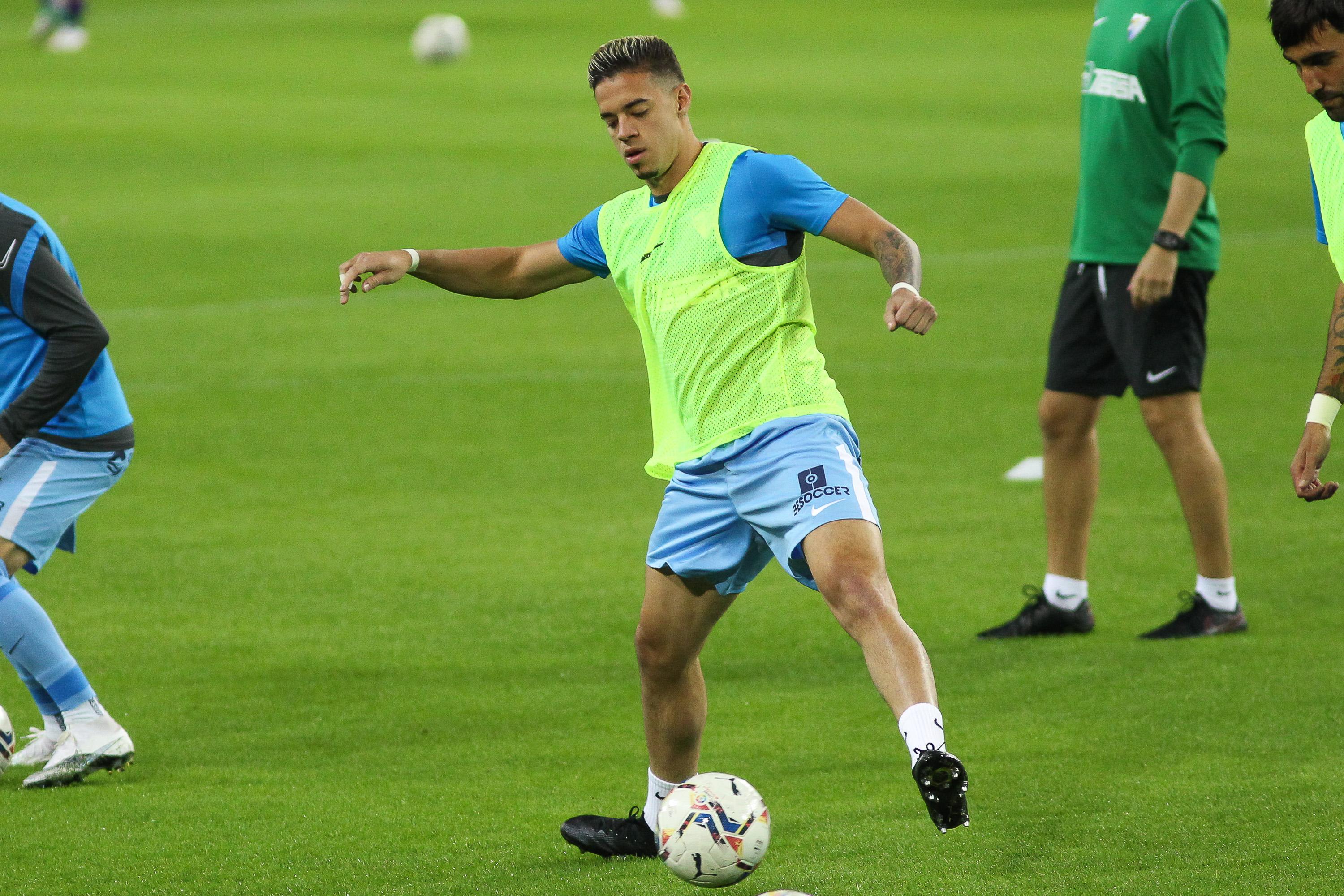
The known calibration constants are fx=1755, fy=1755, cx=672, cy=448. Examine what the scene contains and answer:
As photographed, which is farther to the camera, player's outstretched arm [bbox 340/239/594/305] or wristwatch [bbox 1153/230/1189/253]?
wristwatch [bbox 1153/230/1189/253]

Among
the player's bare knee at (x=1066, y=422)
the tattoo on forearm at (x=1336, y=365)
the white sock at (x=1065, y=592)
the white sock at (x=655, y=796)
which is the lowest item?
the white sock at (x=1065, y=592)

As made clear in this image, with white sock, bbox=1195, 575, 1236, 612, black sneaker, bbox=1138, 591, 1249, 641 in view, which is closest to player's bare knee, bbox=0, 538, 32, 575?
black sneaker, bbox=1138, 591, 1249, 641

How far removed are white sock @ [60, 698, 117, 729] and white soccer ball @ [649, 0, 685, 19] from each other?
32.1 metres

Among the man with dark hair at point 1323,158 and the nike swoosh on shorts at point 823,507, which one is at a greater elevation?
the man with dark hair at point 1323,158

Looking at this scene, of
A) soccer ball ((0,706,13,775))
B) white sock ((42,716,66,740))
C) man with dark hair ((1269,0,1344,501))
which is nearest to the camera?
man with dark hair ((1269,0,1344,501))

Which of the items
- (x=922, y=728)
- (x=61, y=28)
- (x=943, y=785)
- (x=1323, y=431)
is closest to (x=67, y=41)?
(x=61, y=28)

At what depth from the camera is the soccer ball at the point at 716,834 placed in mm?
4488

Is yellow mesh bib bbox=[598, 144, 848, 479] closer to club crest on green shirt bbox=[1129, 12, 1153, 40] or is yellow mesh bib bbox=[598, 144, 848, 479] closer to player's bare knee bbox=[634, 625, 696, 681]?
player's bare knee bbox=[634, 625, 696, 681]

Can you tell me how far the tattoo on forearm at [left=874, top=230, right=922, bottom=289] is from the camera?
14.7 feet

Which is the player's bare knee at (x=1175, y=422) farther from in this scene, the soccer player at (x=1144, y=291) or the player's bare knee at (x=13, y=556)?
the player's bare knee at (x=13, y=556)

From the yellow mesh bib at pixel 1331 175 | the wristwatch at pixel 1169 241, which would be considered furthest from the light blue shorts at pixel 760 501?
the wristwatch at pixel 1169 241

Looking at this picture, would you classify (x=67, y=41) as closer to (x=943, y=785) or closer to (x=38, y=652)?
(x=38, y=652)

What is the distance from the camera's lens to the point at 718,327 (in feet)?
15.9

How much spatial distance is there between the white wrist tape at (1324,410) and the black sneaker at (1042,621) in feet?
8.46
